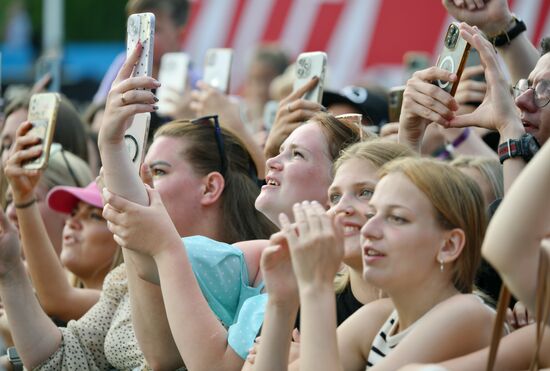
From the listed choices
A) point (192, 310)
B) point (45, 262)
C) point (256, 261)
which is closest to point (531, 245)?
point (192, 310)

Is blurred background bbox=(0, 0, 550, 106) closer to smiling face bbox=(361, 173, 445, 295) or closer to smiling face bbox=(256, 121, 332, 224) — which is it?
smiling face bbox=(256, 121, 332, 224)

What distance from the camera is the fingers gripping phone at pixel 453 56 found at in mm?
3734

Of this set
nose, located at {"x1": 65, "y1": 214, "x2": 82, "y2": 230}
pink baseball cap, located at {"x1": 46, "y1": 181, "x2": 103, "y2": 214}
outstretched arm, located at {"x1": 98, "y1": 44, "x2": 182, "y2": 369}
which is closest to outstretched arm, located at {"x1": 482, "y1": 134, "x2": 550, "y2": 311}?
outstretched arm, located at {"x1": 98, "y1": 44, "x2": 182, "y2": 369}

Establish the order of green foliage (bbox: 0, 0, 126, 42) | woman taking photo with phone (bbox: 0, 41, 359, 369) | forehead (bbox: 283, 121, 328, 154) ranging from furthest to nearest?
green foliage (bbox: 0, 0, 126, 42) → forehead (bbox: 283, 121, 328, 154) → woman taking photo with phone (bbox: 0, 41, 359, 369)

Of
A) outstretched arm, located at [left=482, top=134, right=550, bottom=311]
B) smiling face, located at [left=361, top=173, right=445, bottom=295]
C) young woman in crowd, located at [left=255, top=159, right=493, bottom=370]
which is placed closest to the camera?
outstretched arm, located at [left=482, top=134, right=550, bottom=311]

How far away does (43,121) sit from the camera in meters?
4.78

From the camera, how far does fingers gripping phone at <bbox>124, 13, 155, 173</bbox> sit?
3793 mm

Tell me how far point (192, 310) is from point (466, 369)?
92 cm

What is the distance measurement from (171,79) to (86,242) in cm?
187

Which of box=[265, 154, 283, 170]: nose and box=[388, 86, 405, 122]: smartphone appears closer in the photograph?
box=[265, 154, 283, 170]: nose

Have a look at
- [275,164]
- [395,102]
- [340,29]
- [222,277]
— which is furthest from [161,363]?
[340,29]

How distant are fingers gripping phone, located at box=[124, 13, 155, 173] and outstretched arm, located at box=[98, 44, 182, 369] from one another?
0.10 feet

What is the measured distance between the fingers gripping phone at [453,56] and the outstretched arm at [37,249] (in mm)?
1652

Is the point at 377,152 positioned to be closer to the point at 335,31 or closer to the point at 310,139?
the point at 310,139
